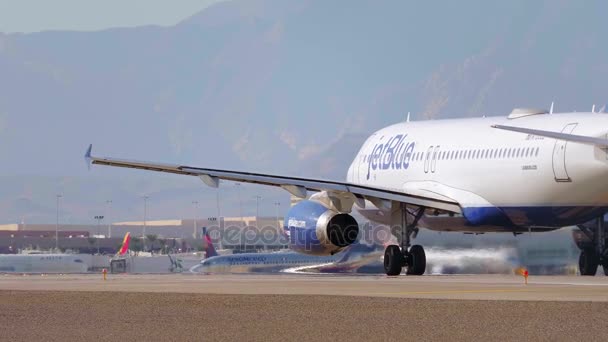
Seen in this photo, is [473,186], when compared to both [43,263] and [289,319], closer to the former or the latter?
[289,319]

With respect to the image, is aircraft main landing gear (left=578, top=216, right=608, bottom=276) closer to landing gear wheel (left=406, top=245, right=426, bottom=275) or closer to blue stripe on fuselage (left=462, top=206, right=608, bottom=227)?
blue stripe on fuselage (left=462, top=206, right=608, bottom=227)

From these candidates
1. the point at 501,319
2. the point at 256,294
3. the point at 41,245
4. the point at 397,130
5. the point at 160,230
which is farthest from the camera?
the point at 160,230

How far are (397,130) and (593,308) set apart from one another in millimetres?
19991

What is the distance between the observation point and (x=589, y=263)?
3762cm

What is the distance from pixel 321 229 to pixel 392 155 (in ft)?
15.3

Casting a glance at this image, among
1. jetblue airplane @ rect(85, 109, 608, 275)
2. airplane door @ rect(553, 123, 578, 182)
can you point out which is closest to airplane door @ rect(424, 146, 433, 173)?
jetblue airplane @ rect(85, 109, 608, 275)

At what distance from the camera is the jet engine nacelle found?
1448 inches

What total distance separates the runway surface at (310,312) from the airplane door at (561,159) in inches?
176

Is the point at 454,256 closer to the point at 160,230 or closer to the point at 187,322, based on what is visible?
the point at 187,322

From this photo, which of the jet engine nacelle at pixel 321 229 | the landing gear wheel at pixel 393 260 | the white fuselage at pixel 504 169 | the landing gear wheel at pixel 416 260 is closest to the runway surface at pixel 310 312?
the white fuselage at pixel 504 169

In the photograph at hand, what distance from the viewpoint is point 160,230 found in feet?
609

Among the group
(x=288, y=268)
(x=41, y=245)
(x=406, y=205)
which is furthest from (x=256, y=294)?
(x=41, y=245)

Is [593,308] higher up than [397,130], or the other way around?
[397,130]

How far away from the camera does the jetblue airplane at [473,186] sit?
111 feet
